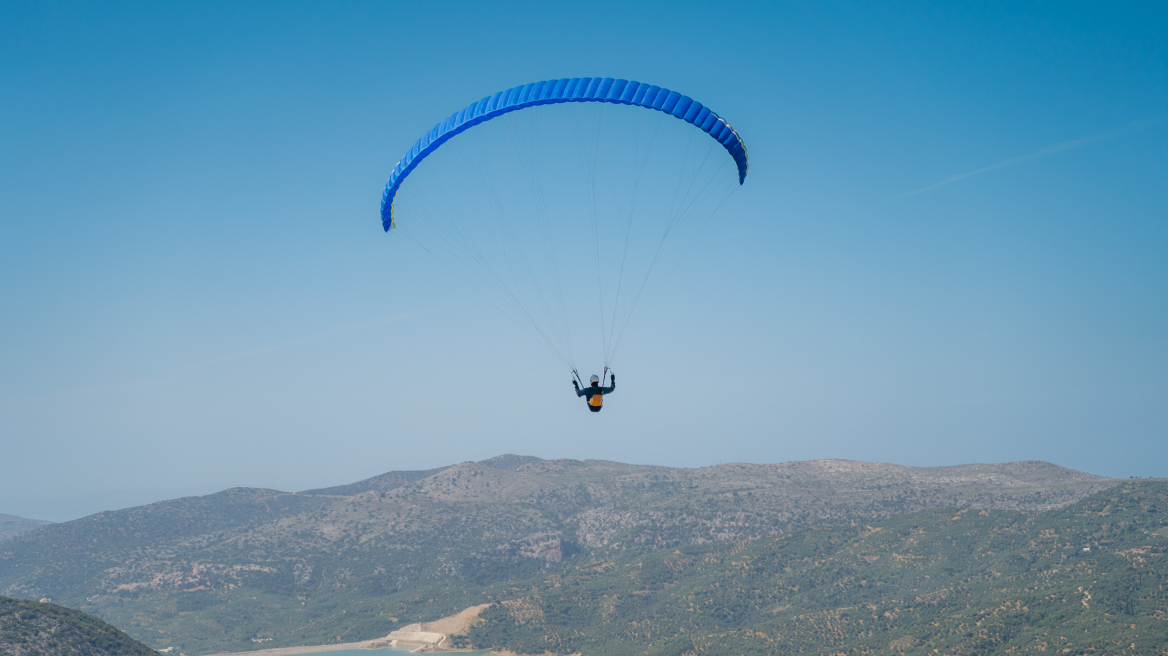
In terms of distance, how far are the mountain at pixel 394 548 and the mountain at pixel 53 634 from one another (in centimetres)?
6820

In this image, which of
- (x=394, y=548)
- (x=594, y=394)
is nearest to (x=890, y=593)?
(x=594, y=394)

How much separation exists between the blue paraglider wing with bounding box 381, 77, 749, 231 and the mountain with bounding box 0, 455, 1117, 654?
401ft

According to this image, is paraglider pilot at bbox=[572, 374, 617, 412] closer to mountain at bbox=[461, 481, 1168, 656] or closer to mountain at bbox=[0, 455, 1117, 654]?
mountain at bbox=[461, 481, 1168, 656]

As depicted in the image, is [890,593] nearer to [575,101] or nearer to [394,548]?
[575,101]

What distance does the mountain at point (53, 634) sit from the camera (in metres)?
64.2

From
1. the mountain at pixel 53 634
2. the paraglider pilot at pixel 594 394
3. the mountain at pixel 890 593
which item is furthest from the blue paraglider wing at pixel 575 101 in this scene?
the mountain at pixel 53 634

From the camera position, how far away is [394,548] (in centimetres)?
18200

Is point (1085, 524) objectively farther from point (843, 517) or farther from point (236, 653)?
point (236, 653)

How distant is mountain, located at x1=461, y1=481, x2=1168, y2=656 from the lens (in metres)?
71.9

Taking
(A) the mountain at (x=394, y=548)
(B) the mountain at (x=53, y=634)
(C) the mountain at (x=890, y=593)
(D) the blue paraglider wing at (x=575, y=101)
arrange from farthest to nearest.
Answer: (A) the mountain at (x=394, y=548)
(C) the mountain at (x=890, y=593)
(B) the mountain at (x=53, y=634)
(D) the blue paraglider wing at (x=575, y=101)

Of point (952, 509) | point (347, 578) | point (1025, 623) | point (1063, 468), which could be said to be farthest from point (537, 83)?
point (1063, 468)

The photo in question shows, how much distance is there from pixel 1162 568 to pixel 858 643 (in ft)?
101

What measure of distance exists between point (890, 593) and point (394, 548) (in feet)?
385

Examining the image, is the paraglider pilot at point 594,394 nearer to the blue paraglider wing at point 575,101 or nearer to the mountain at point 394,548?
the blue paraglider wing at point 575,101
